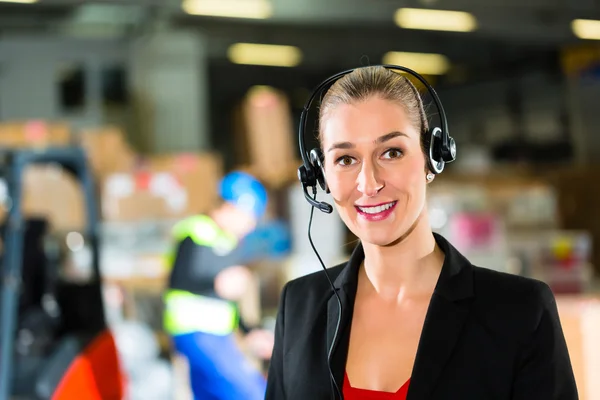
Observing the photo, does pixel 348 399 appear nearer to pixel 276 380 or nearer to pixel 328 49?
pixel 276 380

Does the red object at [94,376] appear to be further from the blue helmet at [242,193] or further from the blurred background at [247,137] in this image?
the blue helmet at [242,193]

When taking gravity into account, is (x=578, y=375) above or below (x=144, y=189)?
below

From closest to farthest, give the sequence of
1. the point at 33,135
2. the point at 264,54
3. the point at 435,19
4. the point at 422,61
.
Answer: the point at 33,135 → the point at 435,19 → the point at 264,54 → the point at 422,61

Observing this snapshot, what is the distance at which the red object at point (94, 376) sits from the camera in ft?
10.5

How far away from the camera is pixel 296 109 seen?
712 inches

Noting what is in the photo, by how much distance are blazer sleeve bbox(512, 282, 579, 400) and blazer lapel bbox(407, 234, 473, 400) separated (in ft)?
0.34

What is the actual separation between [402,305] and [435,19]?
1004cm

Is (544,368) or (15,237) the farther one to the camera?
(15,237)

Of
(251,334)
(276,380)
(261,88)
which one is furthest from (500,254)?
(261,88)

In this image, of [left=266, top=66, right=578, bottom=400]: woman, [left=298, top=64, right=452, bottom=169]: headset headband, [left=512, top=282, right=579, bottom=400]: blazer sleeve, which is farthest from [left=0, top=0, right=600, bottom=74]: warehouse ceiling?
[left=512, top=282, right=579, bottom=400]: blazer sleeve

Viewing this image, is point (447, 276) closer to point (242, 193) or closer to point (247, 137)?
point (242, 193)

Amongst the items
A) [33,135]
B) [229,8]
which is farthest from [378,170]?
[229,8]

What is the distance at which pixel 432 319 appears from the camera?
1.17 metres

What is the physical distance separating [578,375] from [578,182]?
32.8 feet
